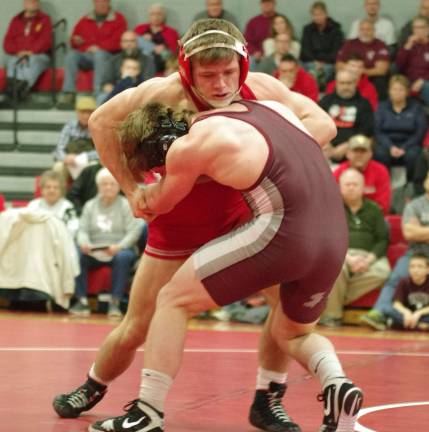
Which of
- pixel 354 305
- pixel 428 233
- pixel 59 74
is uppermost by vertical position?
pixel 59 74

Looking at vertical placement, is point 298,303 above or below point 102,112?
below

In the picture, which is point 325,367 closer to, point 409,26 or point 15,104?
point 409,26

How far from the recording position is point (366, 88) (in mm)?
10906

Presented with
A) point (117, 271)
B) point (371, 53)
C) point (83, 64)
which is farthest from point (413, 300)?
point (83, 64)

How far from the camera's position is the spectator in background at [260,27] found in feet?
40.6

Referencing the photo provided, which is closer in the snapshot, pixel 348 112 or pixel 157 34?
pixel 348 112

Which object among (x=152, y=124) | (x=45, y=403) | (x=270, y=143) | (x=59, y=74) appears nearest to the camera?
(x=270, y=143)

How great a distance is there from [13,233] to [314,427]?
205 inches

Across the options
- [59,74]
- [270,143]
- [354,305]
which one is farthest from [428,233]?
[59,74]

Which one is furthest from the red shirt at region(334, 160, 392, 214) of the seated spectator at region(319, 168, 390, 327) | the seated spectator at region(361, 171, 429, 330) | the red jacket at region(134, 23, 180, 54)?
the red jacket at region(134, 23, 180, 54)

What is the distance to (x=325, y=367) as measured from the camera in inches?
162

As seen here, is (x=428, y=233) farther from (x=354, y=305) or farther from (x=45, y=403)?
(x=45, y=403)

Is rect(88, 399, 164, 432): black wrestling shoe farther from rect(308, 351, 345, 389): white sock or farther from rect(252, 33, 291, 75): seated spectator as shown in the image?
rect(252, 33, 291, 75): seated spectator

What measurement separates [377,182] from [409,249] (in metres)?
0.83
